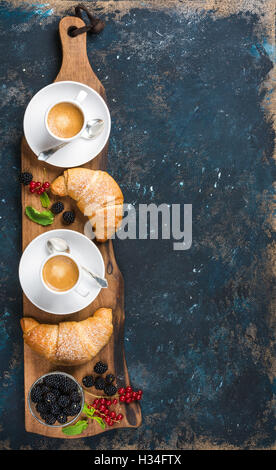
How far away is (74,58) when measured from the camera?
174 cm

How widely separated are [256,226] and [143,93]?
2.47 feet

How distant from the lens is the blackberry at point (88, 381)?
1.68 m

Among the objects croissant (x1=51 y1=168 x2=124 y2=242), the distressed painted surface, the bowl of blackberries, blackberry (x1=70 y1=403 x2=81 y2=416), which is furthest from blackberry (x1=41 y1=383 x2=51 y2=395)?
croissant (x1=51 y1=168 x2=124 y2=242)

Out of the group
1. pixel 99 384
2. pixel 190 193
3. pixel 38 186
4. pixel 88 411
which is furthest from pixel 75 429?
pixel 190 193

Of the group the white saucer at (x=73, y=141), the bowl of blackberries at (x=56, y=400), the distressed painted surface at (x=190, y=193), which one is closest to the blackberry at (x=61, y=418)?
the bowl of blackberries at (x=56, y=400)

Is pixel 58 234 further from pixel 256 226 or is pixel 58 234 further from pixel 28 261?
pixel 256 226

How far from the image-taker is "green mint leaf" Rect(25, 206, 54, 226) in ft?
5.48

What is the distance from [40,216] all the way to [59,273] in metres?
0.25

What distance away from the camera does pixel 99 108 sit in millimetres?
1656

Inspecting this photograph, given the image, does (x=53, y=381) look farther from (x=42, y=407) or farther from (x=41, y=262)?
(x=41, y=262)

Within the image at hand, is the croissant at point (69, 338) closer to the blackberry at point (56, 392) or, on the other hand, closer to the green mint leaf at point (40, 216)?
the blackberry at point (56, 392)

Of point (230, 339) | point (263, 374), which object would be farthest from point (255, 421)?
point (230, 339)

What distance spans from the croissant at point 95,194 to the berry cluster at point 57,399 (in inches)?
21.6

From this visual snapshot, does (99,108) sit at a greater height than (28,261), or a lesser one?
greater
